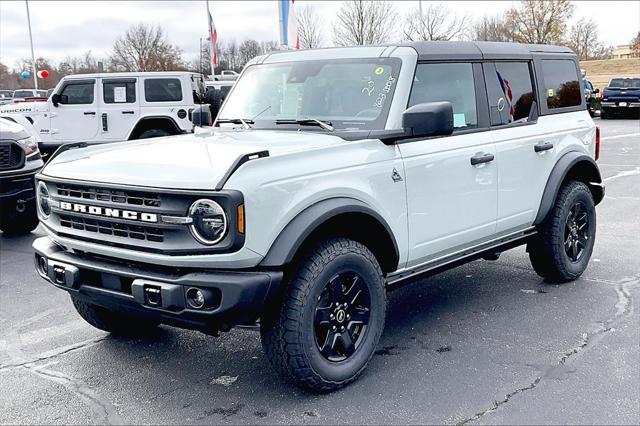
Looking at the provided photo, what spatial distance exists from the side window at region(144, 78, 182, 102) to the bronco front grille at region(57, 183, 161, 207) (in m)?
11.5

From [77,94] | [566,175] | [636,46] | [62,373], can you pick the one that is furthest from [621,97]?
[636,46]

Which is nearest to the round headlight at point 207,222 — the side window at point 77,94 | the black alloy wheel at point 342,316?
the black alloy wheel at point 342,316

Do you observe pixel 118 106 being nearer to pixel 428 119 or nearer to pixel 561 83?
pixel 561 83

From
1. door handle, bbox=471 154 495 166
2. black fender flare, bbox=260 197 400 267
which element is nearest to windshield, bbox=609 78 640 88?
door handle, bbox=471 154 495 166

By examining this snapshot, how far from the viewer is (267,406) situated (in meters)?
3.65

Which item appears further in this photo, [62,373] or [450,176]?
[450,176]

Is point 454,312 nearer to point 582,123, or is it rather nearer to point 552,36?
point 582,123

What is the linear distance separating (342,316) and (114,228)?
131cm

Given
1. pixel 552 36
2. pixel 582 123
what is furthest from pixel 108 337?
pixel 552 36

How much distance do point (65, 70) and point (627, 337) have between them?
68.2 m

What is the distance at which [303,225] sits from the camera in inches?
137

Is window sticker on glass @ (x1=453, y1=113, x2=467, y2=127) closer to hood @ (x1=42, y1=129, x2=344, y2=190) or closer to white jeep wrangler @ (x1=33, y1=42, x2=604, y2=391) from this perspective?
Answer: white jeep wrangler @ (x1=33, y1=42, x2=604, y2=391)

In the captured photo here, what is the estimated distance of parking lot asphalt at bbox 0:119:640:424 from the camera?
11.7 ft

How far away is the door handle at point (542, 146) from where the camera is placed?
17.2 feet
